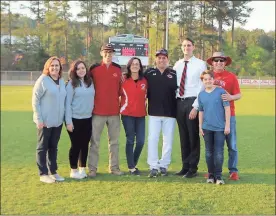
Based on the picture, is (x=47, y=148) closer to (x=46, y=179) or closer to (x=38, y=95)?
(x=46, y=179)

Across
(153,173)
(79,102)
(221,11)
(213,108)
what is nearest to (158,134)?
(153,173)

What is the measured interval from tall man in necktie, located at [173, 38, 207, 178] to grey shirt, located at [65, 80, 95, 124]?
1.03 meters

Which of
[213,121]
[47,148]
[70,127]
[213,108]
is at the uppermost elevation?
[213,108]

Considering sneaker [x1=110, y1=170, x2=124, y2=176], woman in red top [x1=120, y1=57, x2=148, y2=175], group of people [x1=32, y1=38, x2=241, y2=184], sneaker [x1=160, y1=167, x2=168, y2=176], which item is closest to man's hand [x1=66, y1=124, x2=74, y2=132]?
group of people [x1=32, y1=38, x2=241, y2=184]

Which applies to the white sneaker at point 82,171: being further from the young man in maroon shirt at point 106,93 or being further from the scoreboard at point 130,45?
the scoreboard at point 130,45

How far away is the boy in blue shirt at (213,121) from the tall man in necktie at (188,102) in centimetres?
20

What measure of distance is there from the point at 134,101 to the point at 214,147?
3.68 ft

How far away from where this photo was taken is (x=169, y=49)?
4.28m

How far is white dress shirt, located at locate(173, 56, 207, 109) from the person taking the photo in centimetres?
400

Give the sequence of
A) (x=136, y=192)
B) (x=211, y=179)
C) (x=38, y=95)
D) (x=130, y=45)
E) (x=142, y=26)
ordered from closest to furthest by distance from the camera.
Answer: (x=130, y=45) → (x=142, y=26) → (x=38, y=95) → (x=136, y=192) → (x=211, y=179)

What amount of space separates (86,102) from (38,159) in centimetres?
116

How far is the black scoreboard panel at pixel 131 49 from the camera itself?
301 centimetres

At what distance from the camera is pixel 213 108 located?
390cm

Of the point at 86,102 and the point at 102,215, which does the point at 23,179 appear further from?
the point at 102,215
